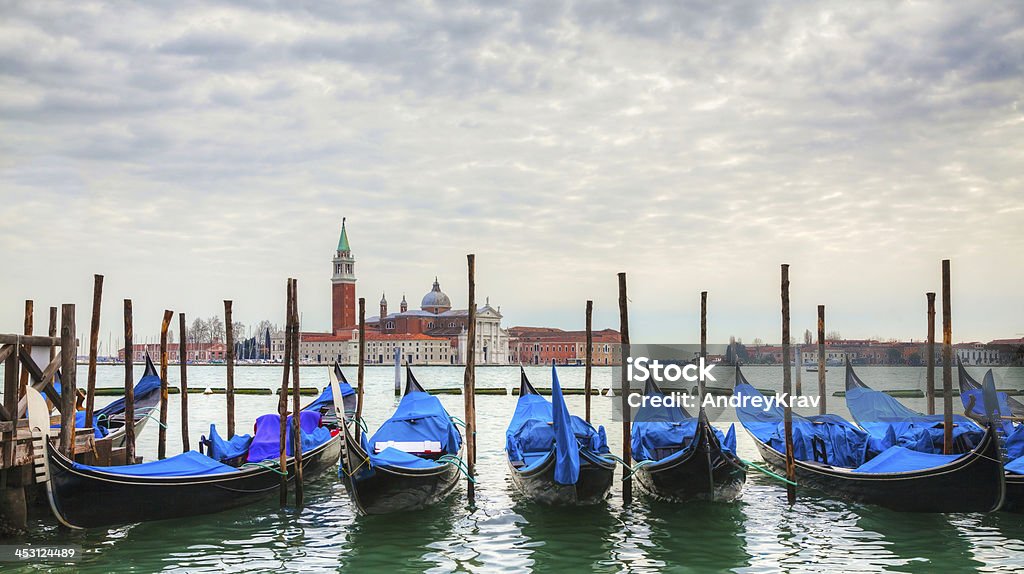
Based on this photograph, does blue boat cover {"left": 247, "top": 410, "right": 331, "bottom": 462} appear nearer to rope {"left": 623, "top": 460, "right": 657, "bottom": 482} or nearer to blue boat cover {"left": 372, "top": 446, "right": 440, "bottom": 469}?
blue boat cover {"left": 372, "top": 446, "right": 440, "bottom": 469}

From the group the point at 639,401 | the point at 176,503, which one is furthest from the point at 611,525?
the point at 639,401

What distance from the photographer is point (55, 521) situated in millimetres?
8273

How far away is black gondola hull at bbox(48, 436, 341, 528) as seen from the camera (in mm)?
7568

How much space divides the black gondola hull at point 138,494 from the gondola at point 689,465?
3.87 m

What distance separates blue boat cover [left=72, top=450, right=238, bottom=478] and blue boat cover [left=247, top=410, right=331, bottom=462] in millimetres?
1004

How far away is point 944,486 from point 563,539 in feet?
11.4

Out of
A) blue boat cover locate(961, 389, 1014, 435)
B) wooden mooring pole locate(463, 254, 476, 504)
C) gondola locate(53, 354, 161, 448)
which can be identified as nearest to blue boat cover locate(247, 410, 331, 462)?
wooden mooring pole locate(463, 254, 476, 504)

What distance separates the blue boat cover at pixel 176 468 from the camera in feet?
26.5

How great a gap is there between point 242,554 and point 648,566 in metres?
3.20

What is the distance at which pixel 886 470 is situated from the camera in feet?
29.3

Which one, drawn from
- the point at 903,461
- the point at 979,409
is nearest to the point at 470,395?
the point at 903,461

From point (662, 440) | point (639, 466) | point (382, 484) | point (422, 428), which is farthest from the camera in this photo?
point (422, 428)

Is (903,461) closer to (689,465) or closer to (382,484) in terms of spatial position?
(689,465)

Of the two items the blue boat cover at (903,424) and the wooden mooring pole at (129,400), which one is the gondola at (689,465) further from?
the wooden mooring pole at (129,400)
